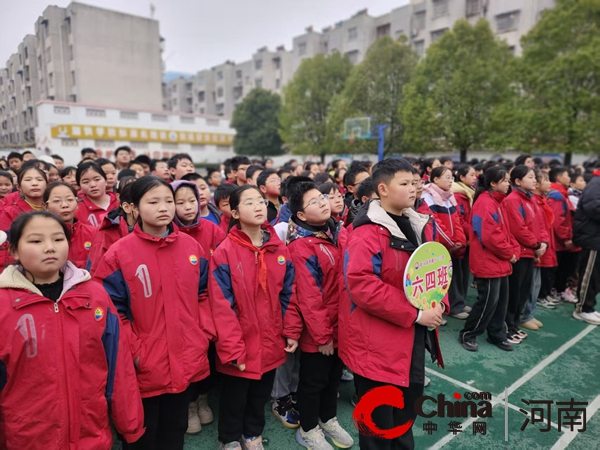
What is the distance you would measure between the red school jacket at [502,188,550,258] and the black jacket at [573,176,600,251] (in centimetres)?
92

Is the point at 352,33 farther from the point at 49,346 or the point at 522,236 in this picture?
the point at 49,346

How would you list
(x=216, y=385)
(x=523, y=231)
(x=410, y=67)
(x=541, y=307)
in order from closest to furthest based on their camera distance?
(x=216, y=385) → (x=523, y=231) → (x=541, y=307) → (x=410, y=67)

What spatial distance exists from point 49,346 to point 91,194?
206 centimetres

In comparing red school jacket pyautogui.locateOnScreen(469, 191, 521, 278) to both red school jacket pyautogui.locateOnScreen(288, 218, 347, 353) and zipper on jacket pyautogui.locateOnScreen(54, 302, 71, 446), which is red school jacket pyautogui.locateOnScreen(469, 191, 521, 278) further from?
zipper on jacket pyautogui.locateOnScreen(54, 302, 71, 446)

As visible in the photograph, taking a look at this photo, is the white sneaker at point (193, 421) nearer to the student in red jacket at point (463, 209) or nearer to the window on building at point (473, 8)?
the student in red jacket at point (463, 209)

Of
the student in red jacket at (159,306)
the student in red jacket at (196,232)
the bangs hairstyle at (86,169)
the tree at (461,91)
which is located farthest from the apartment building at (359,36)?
the student in red jacket at (159,306)

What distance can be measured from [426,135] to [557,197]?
1285 centimetres

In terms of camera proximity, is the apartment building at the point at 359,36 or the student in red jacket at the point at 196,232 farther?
the apartment building at the point at 359,36

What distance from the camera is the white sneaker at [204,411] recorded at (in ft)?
9.01

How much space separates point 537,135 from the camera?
543 inches

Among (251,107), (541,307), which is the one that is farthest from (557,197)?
(251,107)

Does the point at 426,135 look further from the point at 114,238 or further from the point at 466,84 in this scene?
the point at 114,238

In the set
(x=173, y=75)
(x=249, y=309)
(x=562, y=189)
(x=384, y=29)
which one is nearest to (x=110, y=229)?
(x=249, y=309)

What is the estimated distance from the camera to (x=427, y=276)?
6.46ft
